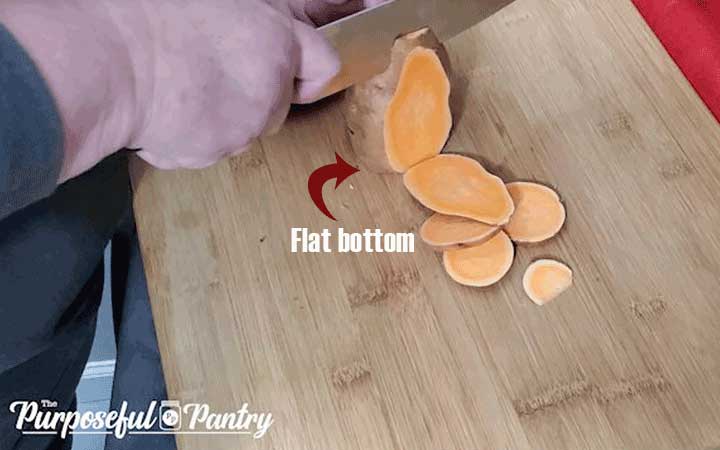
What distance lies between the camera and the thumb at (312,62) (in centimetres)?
63

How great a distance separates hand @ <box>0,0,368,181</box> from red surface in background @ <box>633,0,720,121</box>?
634mm

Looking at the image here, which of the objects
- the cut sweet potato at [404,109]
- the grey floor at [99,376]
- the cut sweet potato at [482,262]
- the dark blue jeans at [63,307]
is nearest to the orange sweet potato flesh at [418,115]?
the cut sweet potato at [404,109]

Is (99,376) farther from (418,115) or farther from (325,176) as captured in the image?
(418,115)

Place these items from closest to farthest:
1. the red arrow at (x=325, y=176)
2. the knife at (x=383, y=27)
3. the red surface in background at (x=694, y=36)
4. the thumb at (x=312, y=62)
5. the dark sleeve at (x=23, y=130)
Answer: the dark sleeve at (x=23, y=130), the thumb at (x=312, y=62), the knife at (x=383, y=27), the red arrow at (x=325, y=176), the red surface in background at (x=694, y=36)

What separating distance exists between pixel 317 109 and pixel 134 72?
376 mm

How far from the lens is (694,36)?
1097 millimetres

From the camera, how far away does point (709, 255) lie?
812mm

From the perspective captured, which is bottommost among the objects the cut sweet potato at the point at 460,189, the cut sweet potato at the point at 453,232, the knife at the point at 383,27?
the cut sweet potato at the point at 453,232

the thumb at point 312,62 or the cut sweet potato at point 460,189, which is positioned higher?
the thumb at point 312,62

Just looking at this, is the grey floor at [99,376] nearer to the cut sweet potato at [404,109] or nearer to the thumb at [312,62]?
the cut sweet potato at [404,109]

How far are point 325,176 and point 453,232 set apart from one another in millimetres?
151

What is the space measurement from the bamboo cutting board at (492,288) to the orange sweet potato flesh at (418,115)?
3cm

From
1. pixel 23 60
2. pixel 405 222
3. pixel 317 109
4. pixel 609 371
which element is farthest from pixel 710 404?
pixel 23 60

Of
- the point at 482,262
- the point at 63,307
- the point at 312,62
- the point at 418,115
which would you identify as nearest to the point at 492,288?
the point at 482,262
